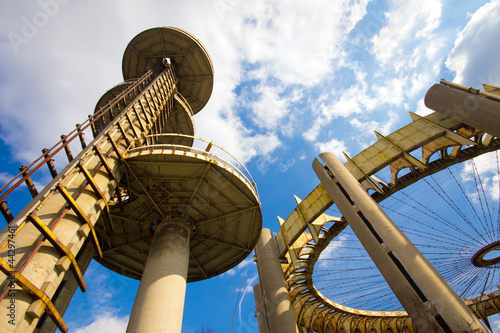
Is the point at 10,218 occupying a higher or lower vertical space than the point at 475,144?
lower

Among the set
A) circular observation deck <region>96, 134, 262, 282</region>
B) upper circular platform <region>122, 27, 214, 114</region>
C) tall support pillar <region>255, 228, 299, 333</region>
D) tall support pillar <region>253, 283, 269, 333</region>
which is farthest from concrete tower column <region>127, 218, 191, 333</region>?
upper circular platform <region>122, 27, 214, 114</region>

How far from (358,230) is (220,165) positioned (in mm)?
8080

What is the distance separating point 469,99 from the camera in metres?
14.4

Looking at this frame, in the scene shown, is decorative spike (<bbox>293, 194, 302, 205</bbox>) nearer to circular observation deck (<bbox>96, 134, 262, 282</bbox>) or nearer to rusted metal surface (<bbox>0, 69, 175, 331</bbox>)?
circular observation deck (<bbox>96, 134, 262, 282</bbox>)

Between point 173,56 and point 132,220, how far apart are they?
17.3m

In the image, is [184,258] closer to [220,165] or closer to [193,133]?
[220,165]

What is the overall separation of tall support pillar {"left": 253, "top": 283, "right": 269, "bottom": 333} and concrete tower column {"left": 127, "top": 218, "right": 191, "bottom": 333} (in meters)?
11.3

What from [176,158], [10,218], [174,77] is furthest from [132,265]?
[174,77]

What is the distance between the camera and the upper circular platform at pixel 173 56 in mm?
24156

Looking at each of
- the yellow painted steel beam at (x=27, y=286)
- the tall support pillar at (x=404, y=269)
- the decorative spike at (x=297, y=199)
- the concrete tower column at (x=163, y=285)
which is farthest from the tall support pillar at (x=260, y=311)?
the yellow painted steel beam at (x=27, y=286)

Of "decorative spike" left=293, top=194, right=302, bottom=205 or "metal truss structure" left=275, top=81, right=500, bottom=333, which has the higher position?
"decorative spike" left=293, top=194, right=302, bottom=205

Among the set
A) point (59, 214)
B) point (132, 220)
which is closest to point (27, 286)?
point (59, 214)

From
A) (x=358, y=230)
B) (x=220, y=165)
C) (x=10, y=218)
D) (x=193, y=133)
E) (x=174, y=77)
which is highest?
(x=174, y=77)

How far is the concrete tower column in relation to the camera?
1053 centimetres
